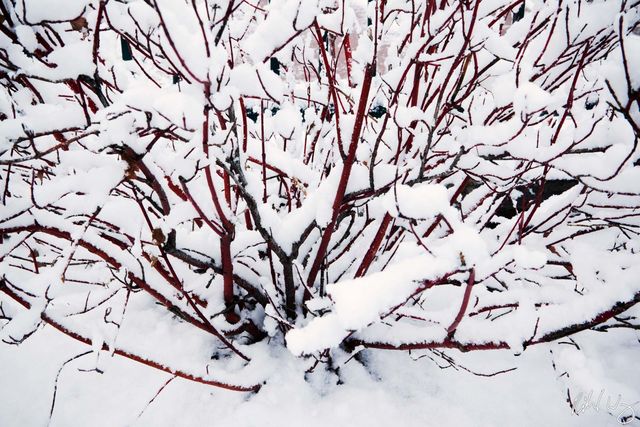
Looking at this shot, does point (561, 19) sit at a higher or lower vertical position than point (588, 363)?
higher

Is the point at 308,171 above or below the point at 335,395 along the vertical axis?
above

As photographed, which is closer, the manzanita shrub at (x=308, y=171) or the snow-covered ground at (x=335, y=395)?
the manzanita shrub at (x=308, y=171)

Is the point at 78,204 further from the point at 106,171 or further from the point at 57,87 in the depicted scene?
the point at 57,87

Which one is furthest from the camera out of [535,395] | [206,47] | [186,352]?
[186,352]

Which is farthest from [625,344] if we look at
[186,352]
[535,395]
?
[186,352]

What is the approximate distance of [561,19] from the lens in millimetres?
986

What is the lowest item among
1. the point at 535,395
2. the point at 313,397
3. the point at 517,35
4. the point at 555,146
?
the point at 535,395

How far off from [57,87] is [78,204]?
64cm

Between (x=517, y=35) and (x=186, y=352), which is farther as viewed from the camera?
(x=186, y=352)

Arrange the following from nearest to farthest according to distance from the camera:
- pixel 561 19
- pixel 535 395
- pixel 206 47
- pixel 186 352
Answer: pixel 206 47
pixel 561 19
pixel 535 395
pixel 186 352

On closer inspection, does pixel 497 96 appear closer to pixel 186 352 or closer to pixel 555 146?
pixel 555 146

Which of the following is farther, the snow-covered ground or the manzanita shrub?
the snow-covered ground

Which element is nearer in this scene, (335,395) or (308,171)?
(335,395)

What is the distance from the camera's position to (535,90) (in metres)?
0.74
